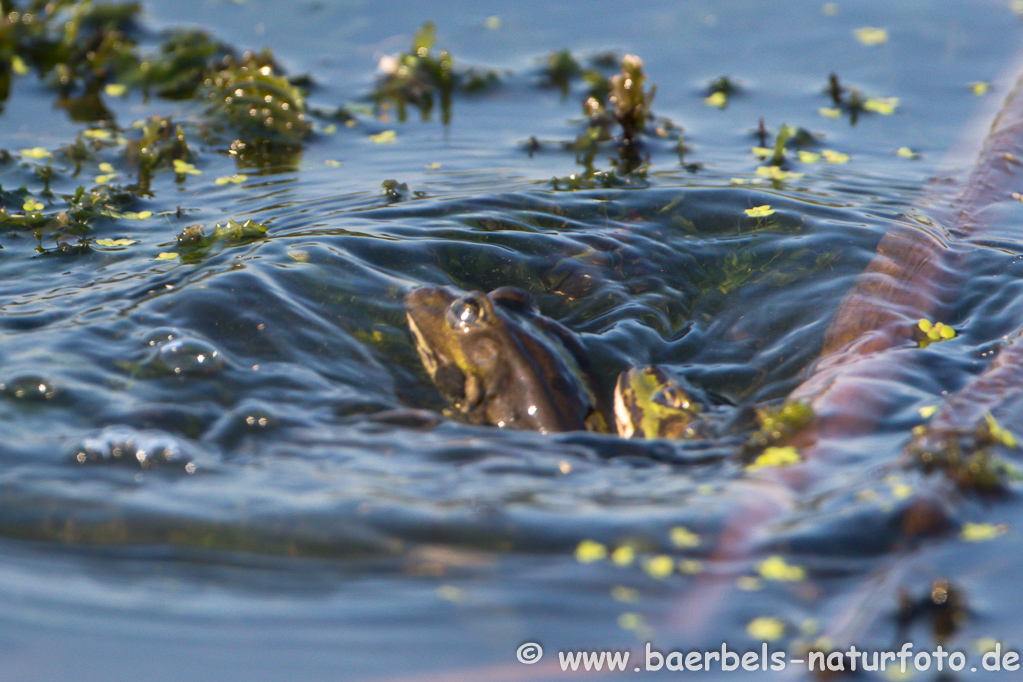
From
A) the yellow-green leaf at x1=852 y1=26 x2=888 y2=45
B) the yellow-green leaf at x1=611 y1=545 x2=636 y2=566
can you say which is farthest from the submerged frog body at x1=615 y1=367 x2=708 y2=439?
the yellow-green leaf at x1=852 y1=26 x2=888 y2=45

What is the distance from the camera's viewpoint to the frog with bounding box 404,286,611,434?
4625mm

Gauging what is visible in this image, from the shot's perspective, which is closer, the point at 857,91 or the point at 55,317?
the point at 55,317

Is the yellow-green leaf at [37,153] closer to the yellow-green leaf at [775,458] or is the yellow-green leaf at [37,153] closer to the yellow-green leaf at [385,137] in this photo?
the yellow-green leaf at [385,137]

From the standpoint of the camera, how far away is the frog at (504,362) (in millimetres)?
4625

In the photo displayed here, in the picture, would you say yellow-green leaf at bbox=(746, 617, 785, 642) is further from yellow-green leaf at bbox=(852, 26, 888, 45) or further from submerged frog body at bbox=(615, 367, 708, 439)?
yellow-green leaf at bbox=(852, 26, 888, 45)

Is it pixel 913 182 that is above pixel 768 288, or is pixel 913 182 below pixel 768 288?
Result: above

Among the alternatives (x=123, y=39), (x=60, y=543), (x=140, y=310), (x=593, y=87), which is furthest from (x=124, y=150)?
(x=60, y=543)

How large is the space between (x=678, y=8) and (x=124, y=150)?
5.73 metres

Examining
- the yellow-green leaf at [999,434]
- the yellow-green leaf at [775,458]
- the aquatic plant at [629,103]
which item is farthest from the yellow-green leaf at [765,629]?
the aquatic plant at [629,103]

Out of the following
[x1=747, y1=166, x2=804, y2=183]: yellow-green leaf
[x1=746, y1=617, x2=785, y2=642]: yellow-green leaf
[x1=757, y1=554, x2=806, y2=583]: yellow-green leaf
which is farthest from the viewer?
[x1=747, y1=166, x2=804, y2=183]: yellow-green leaf

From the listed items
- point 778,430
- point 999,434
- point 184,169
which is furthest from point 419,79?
point 999,434

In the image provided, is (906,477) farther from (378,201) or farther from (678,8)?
(678,8)

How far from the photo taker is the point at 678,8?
A: 10.4 meters

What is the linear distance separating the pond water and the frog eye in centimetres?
39
